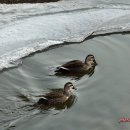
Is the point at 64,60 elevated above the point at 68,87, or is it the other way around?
the point at 64,60

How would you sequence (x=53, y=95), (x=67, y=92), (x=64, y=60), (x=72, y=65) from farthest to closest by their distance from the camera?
(x=64, y=60) → (x=72, y=65) → (x=67, y=92) → (x=53, y=95)

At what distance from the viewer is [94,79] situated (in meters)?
8.63

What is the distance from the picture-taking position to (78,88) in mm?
8312

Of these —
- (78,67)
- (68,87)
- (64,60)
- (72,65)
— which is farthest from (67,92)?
(64,60)

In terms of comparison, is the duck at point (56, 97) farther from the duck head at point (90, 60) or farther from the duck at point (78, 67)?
the duck head at point (90, 60)

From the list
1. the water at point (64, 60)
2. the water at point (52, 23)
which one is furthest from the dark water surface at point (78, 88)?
the water at point (52, 23)

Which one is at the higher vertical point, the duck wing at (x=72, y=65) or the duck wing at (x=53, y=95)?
the duck wing at (x=72, y=65)

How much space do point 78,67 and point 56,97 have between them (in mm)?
1394

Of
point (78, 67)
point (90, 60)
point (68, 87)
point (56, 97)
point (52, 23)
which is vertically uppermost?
point (52, 23)

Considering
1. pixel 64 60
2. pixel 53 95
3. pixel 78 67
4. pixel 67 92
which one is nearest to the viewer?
pixel 53 95

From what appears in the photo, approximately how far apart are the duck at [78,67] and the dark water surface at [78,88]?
0.41 feet

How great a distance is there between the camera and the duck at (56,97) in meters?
7.50

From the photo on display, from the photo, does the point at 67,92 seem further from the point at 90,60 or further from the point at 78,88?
the point at 90,60

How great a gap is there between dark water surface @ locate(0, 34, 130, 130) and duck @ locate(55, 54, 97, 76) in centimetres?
12
